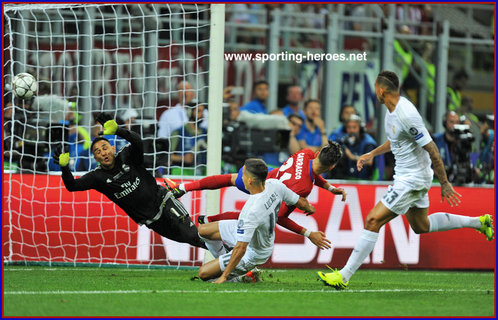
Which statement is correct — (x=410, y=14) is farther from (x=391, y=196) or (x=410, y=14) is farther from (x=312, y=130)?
(x=391, y=196)

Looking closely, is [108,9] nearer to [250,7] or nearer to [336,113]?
[250,7]

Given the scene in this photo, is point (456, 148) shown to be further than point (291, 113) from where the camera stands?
No

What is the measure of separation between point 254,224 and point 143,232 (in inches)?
136

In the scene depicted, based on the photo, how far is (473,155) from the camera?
44.1ft

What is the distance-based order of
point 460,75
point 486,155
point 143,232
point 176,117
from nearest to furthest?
1. point 143,232
2. point 176,117
3. point 486,155
4. point 460,75

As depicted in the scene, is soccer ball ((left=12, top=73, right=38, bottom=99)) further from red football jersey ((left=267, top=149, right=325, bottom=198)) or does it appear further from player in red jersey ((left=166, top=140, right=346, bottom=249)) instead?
red football jersey ((left=267, top=149, right=325, bottom=198))

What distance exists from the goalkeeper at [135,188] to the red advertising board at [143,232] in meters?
1.35

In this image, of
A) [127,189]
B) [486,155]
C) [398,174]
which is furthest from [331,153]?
[486,155]

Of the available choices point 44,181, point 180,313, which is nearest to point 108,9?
point 44,181

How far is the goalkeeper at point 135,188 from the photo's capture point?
380 inches

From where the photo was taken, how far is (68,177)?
9.37m

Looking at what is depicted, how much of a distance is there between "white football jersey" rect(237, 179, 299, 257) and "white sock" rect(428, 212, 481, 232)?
1.39 m

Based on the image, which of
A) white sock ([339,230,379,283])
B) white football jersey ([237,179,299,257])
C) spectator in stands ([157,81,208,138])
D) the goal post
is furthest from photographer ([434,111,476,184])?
white football jersey ([237,179,299,257])

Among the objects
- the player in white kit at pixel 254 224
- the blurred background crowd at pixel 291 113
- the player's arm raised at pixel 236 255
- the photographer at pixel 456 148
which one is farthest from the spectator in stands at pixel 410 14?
the player's arm raised at pixel 236 255
